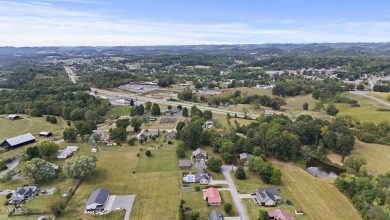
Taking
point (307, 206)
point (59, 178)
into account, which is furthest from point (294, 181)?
point (59, 178)

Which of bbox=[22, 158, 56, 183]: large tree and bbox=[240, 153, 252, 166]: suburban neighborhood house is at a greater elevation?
bbox=[22, 158, 56, 183]: large tree

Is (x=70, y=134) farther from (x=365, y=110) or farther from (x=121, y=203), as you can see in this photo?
(x=365, y=110)

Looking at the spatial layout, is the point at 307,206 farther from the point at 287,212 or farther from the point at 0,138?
the point at 0,138

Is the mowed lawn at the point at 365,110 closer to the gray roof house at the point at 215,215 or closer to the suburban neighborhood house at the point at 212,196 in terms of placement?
the suburban neighborhood house at the point at 212,196

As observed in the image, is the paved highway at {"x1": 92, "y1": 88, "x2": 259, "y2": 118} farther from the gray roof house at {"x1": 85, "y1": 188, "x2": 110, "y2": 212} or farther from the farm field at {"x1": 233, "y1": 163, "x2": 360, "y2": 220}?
the gray roof house at {"x1": 85, "y1": 188, "x2": 110, "y2": 212}

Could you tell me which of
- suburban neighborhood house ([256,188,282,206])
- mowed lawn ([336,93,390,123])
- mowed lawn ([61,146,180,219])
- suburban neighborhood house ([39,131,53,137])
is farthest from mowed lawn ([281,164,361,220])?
suburban neighborhood house ([39,131,53,137])
